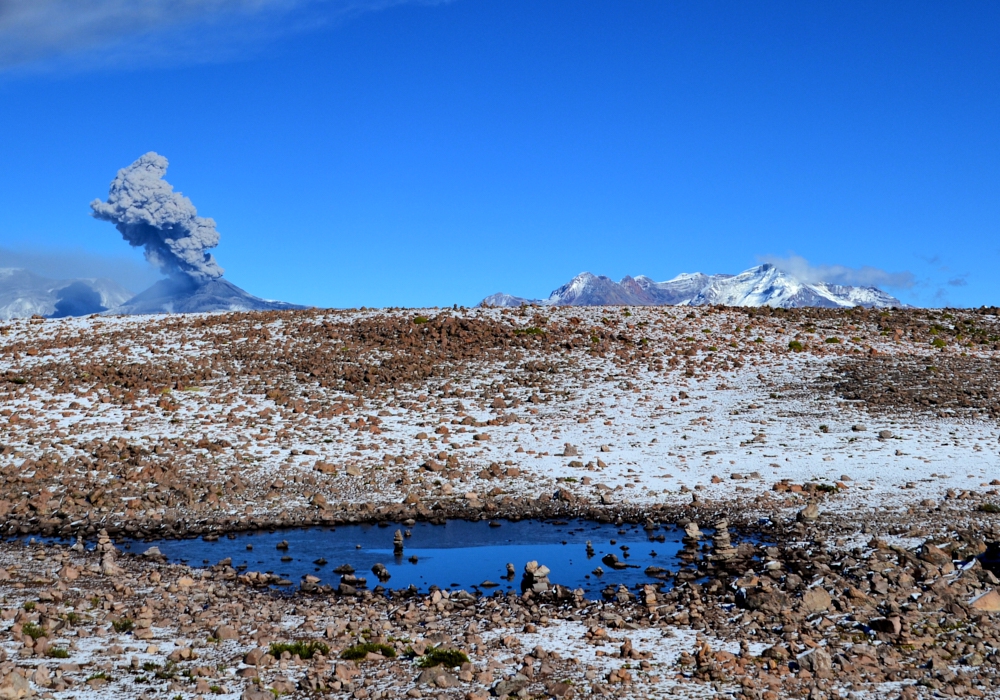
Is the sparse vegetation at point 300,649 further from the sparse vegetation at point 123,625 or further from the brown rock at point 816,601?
the brown rock at point 816,601

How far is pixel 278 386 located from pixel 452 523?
55.6 feet

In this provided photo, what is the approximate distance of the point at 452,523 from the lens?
2273 centimetres

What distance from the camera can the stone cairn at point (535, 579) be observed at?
1641 centimetres

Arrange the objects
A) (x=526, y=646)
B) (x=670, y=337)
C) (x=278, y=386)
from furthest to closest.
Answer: (x=670, y=337), (x=278, y=386), (x=526, y=646)

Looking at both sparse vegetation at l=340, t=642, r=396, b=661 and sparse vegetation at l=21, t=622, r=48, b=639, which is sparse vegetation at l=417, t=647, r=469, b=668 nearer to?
sparse vegetation at l=340, t=642, r=396, b=661

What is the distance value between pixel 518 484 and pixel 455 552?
6.04 meters

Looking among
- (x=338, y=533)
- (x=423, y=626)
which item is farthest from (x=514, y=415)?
(x=423, y=626)

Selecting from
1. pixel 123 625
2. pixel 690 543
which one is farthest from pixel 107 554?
pixel 690 543

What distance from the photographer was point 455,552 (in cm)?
1998

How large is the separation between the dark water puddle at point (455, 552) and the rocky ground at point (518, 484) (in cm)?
87

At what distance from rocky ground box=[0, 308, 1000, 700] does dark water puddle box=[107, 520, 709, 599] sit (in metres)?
0.87

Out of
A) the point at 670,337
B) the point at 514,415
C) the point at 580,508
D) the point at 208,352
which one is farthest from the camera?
the point at 670,337

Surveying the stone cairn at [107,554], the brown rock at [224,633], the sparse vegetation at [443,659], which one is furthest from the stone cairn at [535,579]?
the stone cairn at [107,554]

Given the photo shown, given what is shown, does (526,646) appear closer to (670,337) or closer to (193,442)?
(193,442)
